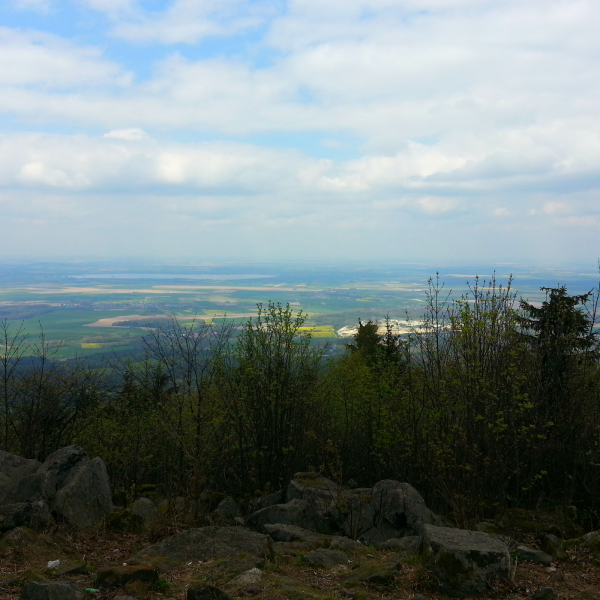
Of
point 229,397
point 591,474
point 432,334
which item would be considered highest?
point 432,334

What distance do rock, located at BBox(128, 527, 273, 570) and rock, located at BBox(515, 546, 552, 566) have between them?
428 centimetres

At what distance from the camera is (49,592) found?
623 cm

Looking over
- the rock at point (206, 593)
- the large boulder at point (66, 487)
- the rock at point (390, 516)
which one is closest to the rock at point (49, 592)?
the rock at point (206, 593)

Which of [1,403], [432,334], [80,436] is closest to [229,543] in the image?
[432,334]

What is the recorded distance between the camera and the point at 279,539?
1047 cm

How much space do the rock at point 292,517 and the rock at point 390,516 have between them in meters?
0.72

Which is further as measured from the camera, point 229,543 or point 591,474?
point 591,474

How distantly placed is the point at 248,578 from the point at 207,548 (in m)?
1.65

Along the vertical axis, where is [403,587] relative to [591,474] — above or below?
above

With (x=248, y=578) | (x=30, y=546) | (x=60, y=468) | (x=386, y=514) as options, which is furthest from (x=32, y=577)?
(x=386, y=514)

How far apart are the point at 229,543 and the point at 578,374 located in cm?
1154

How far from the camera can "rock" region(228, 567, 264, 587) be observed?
7152 mm

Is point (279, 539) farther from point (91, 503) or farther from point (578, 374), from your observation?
point (578, 374)

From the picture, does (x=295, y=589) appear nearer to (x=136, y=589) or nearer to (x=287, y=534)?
(x=136, y=589)
